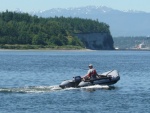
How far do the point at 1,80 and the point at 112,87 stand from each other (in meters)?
12.9

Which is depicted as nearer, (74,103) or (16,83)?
(74,103)

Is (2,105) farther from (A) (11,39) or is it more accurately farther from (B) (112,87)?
(A) (11,39)

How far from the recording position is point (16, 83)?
6238 cm

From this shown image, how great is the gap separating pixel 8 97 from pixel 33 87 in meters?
6.90

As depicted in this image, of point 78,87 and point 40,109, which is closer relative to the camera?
point 40,109

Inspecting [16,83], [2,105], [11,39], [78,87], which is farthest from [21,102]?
[11,39]

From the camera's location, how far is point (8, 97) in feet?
163

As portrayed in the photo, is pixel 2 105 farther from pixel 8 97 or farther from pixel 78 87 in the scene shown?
pixel 78 87

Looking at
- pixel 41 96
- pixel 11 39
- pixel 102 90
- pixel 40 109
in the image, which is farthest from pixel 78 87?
pixel 11 39

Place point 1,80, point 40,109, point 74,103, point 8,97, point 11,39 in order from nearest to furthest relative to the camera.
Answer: point 40,109, point 74,103, point 8,97, point 1,80, point 11,39

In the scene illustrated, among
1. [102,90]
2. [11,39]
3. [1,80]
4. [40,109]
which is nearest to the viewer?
[40,109]

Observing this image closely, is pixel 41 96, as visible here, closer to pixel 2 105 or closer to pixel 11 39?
pixel 2 105

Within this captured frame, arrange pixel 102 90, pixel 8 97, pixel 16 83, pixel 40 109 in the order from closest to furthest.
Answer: pixel 40 109, pixel 8 97, pixel 102 90, pixel 16 83

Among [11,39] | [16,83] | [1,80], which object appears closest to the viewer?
[16,83]
